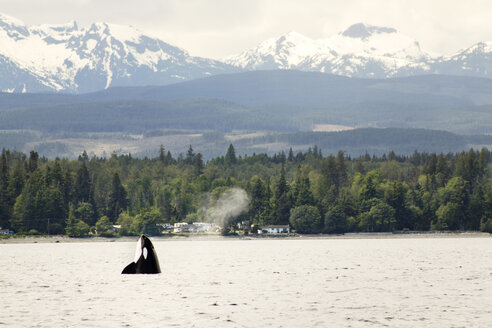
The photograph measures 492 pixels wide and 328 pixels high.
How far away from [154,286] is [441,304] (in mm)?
31607

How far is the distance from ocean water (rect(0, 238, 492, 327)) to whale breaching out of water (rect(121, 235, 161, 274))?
57.2 inches

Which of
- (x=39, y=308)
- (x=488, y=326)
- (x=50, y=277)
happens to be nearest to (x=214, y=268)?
(x=50, y=277)

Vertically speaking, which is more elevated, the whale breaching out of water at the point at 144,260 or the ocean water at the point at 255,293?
the whale breaching out of water at the point at 144,260

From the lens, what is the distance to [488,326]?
6844 centimetres

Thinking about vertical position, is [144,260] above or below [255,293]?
above

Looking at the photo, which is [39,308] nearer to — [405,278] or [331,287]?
[331,287]

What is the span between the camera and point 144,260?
113 meters

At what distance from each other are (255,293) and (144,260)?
25536 mm

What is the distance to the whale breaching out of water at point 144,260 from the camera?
101 m

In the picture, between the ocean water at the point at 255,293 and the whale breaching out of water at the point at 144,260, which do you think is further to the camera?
the whale breaching out of water at the point at 144,260

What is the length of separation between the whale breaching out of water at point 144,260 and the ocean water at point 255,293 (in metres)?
1.45

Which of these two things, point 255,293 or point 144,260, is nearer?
point 255,293

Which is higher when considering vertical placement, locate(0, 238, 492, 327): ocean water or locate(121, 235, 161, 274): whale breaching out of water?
locate(121, 235, 161, 274): whale breaching out of water

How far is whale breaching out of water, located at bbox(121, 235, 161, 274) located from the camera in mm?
101200
